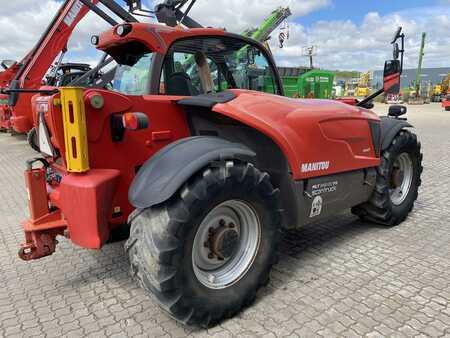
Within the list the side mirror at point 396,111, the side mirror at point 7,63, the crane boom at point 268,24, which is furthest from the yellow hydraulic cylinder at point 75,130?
the crane boom at point 268,24

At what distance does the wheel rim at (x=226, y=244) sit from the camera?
2701mm

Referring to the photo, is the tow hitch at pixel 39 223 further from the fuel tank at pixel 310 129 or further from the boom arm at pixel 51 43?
the boom arm at pixel 51 43

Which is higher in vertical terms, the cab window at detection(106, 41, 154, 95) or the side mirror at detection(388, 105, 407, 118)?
the cab window at detection(106, 41, 154, 95)

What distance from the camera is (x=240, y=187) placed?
2607 millimetres

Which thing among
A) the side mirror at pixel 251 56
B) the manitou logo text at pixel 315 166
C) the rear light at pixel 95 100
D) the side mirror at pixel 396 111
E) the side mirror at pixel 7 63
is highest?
the side mirror at pixel 7 63

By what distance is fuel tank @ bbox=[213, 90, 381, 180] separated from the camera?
113 inches

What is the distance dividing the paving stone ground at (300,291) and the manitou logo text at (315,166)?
2.97ft

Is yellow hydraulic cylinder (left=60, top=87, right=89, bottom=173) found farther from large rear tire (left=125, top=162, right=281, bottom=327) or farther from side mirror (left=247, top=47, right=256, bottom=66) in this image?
side mirror (left=247, top=47, right=256, bottom=66)

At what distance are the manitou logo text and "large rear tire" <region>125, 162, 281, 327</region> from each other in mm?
420

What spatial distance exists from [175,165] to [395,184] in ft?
10.1

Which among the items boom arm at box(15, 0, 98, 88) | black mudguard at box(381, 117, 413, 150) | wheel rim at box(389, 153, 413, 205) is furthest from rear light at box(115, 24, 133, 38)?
boom arm at box(15, 0, 98, 88)

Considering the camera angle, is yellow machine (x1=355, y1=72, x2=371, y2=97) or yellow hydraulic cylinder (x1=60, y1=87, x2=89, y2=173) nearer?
yellow hydraulic cylinder (x1=60, y1=87, x2=89, y2=173)

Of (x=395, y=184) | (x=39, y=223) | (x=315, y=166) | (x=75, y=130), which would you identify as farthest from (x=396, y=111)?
(x=39, y=223)

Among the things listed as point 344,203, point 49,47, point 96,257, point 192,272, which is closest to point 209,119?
point 192,272
